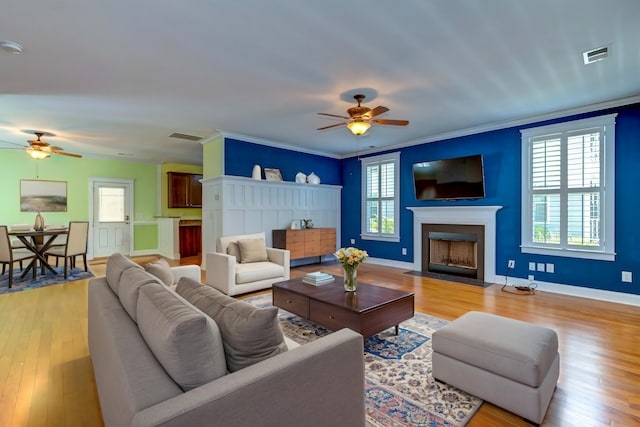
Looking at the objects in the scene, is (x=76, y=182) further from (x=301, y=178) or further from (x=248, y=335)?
(x=248, y=335)

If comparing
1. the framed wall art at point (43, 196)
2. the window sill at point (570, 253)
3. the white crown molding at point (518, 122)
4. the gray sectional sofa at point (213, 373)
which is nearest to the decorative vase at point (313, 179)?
the white crown molding at point (518, 122)

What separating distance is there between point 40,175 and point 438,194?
8.65 metres

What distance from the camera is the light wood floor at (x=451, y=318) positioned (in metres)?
1.87

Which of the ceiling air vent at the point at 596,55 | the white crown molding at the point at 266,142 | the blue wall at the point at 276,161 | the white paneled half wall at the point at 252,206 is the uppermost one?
the ceiling air vent at the point at 596,55

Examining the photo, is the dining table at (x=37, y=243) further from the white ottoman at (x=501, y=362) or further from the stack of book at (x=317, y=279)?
the white ottoman at (x=501, y=362)

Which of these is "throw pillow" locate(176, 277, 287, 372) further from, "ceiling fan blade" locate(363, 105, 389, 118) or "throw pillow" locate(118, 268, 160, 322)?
"ceiling fan blade" locate(363, 105, 389, 118)

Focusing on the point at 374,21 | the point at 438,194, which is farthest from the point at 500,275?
the point at 374,21

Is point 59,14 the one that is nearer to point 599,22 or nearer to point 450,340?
point 450,340

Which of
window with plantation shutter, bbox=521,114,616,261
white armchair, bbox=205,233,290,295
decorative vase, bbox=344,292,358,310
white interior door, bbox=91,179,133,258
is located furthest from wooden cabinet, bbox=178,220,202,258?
window with plantation shutter, bbox=521,114,616,261

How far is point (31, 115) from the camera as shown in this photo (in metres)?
4.50

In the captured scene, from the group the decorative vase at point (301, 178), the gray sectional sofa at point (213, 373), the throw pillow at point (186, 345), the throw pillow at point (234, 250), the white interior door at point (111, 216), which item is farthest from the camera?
the white interior door at point (111, 216)

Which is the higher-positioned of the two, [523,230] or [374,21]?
[374,21]

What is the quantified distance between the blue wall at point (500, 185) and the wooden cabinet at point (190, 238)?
9.92 feet

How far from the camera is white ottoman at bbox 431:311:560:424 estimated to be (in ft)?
5.76
